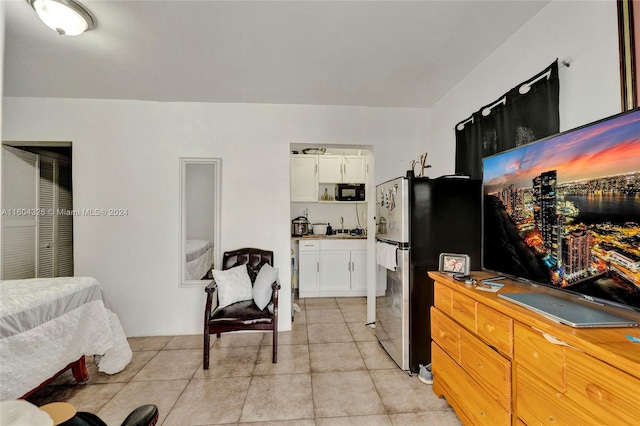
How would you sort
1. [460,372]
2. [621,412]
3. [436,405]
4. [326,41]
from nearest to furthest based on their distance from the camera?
1. [621,412]
2. [460,372]
3. [436,405]
4. [326,41]

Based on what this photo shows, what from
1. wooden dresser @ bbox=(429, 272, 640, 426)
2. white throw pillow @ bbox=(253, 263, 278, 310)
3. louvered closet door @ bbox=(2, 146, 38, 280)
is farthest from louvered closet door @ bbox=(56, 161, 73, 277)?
wooden dresser @ bbox=(429, 272, 640, 426)

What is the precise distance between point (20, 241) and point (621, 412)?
4791 millimetres

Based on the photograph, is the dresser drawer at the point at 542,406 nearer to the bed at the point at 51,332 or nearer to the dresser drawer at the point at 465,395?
the dresser drawer at the point at 465,395

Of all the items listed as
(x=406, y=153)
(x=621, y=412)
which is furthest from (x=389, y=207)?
A: (x=621, y=412)

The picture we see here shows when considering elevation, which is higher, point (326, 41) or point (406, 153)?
point (326, 41)

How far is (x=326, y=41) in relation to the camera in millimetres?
2176

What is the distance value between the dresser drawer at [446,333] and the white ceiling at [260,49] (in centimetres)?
200

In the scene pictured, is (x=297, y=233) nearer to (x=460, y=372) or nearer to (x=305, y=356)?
(x=305, y=356)

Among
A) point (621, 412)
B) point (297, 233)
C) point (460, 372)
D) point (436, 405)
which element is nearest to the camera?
point (621, 412)

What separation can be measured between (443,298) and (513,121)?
1.33 metres

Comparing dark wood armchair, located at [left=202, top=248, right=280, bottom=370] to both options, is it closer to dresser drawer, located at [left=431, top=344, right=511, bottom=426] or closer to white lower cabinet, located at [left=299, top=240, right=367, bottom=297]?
dresser drawer, located at [left=431, top=344, right=511, bottom=426]

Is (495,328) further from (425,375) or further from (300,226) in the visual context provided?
(300,226)

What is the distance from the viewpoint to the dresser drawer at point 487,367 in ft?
4.56

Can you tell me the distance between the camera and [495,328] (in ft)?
4.78
